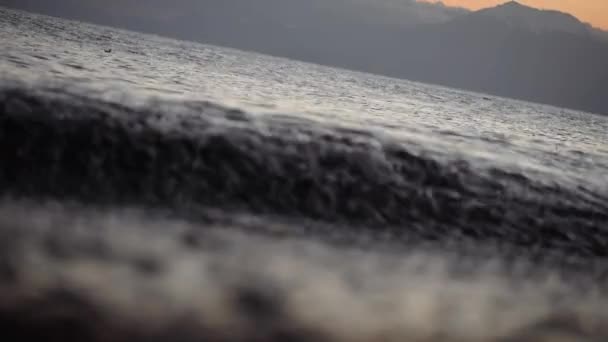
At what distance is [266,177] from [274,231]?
2609 millimetres

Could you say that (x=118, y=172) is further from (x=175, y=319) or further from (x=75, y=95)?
(x=75, y=95)

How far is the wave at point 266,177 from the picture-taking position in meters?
7.94

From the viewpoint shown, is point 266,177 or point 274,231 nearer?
point 274,231

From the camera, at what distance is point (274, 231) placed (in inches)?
272

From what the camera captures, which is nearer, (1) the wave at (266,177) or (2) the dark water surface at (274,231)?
(2) the dark water surface at (274,231)

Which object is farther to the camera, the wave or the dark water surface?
the wave

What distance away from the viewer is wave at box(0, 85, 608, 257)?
26.0 feet

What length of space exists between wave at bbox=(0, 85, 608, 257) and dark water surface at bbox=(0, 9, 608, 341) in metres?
0.05

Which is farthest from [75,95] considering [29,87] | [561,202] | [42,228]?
[561,202]

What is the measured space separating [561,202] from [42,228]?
11320 millimetres

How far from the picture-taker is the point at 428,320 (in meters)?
4.75

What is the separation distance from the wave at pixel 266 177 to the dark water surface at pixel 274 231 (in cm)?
5

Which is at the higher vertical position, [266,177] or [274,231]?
[266,177]

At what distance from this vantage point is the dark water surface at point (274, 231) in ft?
14.5
